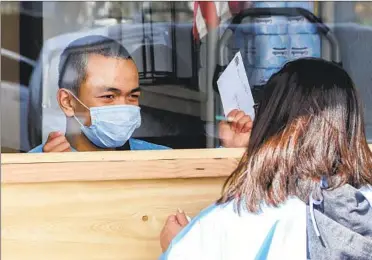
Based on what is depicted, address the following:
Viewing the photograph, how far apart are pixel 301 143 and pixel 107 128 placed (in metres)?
1.04

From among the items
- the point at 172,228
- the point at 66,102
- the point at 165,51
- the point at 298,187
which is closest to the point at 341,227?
the point at 298,187

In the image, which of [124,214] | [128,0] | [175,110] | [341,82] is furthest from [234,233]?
[128,0]

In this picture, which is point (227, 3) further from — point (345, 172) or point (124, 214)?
point (345, 172)

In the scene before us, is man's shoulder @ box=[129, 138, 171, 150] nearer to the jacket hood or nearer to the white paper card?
the white paper card

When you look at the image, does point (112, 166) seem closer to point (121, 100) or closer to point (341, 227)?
point (121, 100)

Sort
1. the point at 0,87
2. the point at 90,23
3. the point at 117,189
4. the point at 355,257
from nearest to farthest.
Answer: the point at 355,257
the point at 117,189
the point at 0,87
the point at 90,23

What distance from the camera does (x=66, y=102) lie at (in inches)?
110

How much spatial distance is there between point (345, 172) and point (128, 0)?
5.82 feet

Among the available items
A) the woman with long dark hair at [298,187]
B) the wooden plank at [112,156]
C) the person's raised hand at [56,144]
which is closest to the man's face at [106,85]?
the person's raised hand at [56,144]

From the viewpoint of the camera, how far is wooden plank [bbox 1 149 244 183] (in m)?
2.23

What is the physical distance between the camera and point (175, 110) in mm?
3182

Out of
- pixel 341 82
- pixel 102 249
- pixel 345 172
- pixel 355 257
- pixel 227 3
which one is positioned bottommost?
pixel 102 249

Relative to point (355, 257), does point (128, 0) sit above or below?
above

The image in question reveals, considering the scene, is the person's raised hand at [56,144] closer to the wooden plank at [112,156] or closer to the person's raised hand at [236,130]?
the wooden plank at [112,156]
